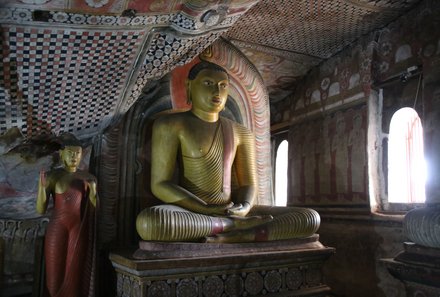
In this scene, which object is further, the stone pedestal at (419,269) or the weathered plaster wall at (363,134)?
the weathered plaster wall at (363,134)

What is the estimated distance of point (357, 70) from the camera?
14.6 feet

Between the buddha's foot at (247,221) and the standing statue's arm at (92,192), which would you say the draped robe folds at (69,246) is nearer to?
the standing statue's arm at (92,192)

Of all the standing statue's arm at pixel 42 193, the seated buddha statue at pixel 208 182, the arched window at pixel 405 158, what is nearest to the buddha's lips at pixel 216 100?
the seated buddha statue at pixel 208 182

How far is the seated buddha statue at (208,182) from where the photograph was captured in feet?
8.89

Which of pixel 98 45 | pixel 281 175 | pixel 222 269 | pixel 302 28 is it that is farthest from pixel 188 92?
pixel 281 175

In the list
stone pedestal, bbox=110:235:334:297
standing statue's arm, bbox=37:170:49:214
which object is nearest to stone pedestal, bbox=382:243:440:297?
stone pedestal, bbox=110:235:334:297

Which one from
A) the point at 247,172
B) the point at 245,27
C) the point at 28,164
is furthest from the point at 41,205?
the point at 245,27

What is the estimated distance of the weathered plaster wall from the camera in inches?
145

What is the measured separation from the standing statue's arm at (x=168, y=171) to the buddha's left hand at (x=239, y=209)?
0.05 m

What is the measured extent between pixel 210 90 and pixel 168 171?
0.78 m

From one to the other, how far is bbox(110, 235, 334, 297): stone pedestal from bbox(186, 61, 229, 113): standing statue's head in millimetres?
1244

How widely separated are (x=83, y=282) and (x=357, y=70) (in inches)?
138

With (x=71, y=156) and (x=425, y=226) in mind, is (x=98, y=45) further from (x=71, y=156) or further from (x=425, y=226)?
(x=425, y=226)

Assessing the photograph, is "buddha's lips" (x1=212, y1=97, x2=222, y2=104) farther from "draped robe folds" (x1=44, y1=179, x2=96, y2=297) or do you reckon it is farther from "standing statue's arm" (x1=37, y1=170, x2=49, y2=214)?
"standing statue's arm" (x1=37, y1=170, x2=49, y2=214)
